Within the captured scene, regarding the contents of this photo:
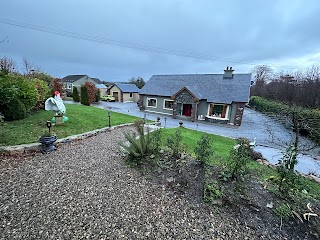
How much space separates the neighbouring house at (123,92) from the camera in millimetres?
31047

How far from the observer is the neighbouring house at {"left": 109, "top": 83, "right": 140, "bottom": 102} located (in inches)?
1222

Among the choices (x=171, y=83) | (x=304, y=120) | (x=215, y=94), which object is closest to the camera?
(x=304, y=120)

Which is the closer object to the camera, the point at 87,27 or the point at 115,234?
the point at 115,234

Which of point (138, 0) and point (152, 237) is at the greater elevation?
point (138, 0)

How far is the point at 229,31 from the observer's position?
600 inches

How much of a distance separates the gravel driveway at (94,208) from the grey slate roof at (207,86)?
14.7 m

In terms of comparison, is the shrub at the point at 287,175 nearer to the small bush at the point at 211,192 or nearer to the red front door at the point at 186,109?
the small bush at the point at 211,192

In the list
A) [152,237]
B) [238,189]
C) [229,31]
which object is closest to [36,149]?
[152,237]

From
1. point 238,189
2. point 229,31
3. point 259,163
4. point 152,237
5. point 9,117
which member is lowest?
point 259,163

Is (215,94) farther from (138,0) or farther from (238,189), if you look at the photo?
(238,189)

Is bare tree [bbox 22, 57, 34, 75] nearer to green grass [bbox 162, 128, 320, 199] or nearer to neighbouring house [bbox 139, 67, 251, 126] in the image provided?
neighbouring house [bbox 139, 67, 251, 126]

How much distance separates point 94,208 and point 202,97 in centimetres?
1629

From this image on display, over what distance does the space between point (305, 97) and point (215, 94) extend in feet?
33.9

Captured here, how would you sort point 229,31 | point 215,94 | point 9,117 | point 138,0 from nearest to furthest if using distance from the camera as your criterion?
point 9,117, point 138,0, point 229,31, point 215,94
